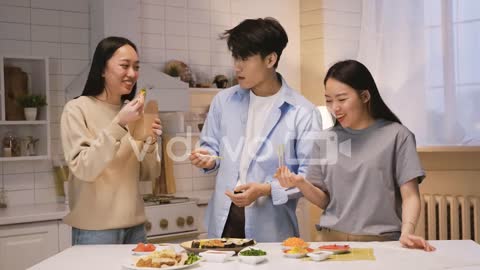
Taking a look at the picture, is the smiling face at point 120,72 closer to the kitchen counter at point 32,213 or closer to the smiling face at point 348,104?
the smiling face at point 348,104

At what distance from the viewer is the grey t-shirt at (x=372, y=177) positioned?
2973mm

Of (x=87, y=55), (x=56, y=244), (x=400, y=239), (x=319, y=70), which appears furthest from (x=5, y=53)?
(x=400, y=239)

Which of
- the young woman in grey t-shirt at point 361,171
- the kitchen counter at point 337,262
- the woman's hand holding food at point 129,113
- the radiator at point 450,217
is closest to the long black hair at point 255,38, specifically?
the young woman in grey t-shirt at point 361,171

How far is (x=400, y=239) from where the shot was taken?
2803 mm

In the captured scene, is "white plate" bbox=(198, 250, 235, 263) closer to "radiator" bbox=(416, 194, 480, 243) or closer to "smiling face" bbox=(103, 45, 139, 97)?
"smiling face" bbox=(103, 45, 139, 97)

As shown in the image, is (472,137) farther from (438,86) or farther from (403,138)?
(403,138)

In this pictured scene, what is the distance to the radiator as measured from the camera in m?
4.71

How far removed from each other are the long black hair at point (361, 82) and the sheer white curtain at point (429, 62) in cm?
197

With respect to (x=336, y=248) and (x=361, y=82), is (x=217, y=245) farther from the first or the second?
(x=361, y=82)

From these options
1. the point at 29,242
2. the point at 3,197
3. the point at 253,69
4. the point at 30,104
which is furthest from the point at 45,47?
the point at 253,69

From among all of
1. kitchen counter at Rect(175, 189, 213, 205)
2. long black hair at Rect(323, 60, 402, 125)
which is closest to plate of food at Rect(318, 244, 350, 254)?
long black hair at Rect(323, 60, 402, 125)

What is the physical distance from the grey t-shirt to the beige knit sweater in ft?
3.03

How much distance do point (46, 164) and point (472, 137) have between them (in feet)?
10.4

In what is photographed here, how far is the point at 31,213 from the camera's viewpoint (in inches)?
169
